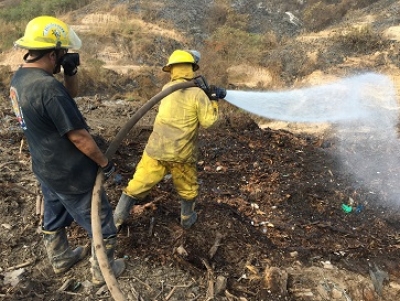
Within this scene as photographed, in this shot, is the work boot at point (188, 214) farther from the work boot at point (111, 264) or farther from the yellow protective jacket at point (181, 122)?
the work boot at point (111, 264)

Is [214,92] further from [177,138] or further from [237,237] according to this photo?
[237,237]

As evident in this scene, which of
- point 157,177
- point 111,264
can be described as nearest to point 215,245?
point 157,177

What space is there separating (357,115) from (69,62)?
7146 millimetres

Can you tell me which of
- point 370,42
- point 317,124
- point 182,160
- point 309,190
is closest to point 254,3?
point 370,42

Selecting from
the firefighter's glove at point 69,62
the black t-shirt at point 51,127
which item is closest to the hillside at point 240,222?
the black t-shirt at point 51,127

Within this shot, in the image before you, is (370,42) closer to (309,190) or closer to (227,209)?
(309,190)

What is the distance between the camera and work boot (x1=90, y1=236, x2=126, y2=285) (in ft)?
9.74

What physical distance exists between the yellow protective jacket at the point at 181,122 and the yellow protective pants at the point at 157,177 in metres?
0.09

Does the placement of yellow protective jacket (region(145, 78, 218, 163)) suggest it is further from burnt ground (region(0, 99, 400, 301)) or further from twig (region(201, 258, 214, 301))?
twig (region(201, 258, 214, 301))

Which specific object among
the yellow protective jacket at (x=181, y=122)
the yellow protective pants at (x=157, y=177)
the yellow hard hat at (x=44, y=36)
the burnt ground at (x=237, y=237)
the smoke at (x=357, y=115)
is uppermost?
the yellow hard hat at (x=44, y=36)

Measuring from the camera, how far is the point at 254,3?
20281mm

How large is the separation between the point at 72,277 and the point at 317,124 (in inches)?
250

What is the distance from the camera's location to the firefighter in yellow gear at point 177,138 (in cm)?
352

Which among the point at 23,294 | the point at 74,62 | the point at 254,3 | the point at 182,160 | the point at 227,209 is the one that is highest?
the point at 74,62
